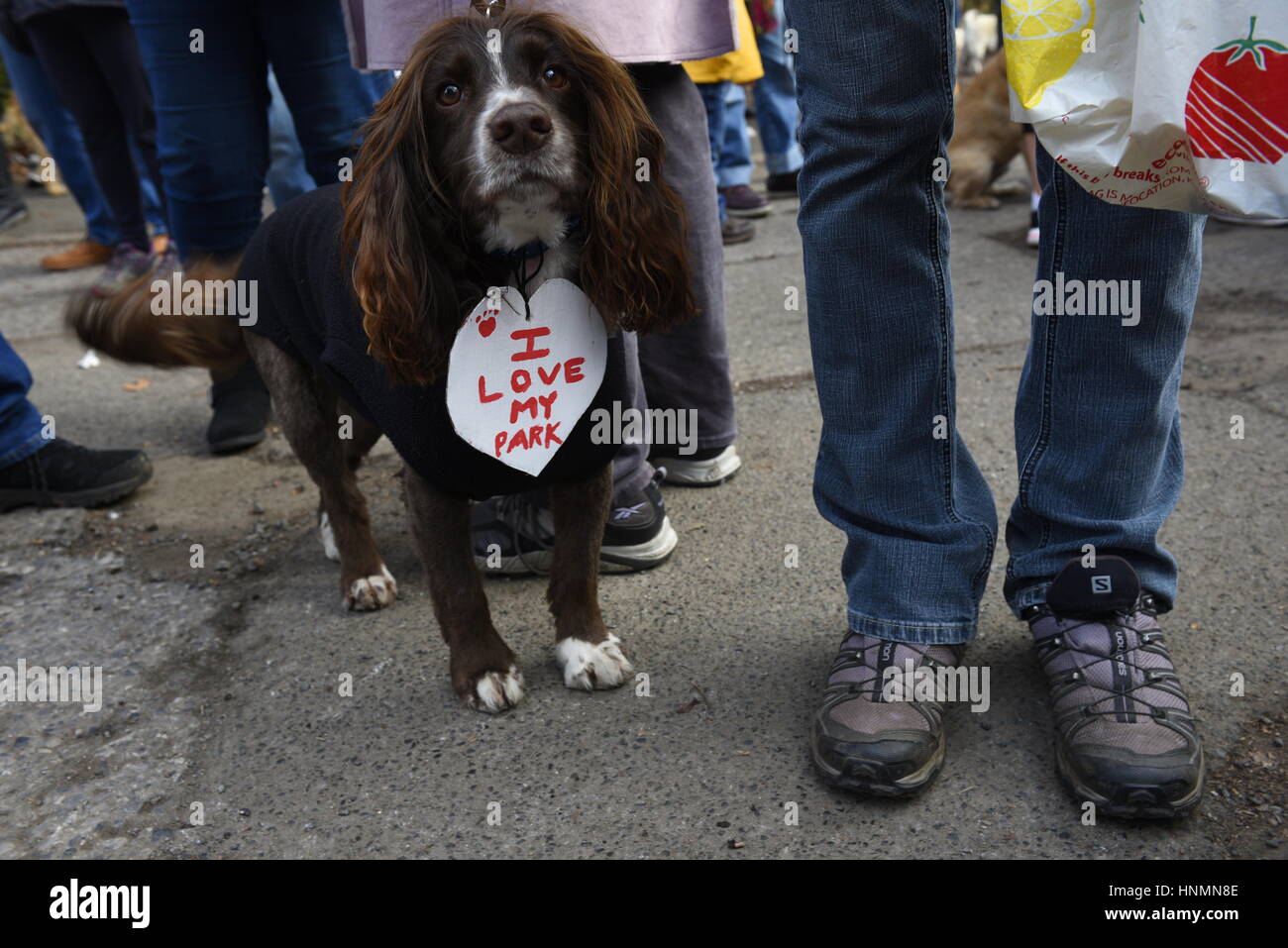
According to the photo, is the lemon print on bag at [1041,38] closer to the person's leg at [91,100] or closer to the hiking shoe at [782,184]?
the person's leg at [91,100]

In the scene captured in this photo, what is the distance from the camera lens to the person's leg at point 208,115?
115 inches

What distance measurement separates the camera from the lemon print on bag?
1.50 meters

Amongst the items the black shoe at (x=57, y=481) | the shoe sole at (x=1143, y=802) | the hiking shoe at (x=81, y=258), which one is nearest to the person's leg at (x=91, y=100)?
the hiking shoe at (x=81, y=258)

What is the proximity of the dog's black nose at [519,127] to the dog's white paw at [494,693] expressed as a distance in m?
1.01

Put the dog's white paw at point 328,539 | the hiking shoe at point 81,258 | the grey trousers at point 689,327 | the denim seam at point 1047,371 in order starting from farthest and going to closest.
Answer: the hiking shoe at point 81,258
the dog's white paw at point 328,539
the grey trousers at point 689,327
the denim seam at point 1047,371

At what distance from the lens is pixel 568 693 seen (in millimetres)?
2230

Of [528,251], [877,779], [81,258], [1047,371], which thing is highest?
[528,251]

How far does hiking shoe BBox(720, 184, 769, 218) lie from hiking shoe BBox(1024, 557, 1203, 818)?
16.4 feet

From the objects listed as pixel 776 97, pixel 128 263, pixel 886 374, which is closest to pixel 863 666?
pixel 886 374

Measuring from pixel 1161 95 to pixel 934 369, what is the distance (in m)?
0.60

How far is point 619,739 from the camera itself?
204 centimetres

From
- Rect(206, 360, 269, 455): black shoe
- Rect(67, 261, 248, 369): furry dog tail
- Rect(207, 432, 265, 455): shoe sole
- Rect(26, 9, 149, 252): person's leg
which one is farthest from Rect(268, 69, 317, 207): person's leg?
Rect(67, 261, 248, 369): furry dog tail

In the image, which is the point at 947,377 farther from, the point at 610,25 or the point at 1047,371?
the point at 610,25

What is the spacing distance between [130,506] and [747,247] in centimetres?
368
